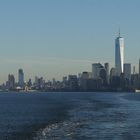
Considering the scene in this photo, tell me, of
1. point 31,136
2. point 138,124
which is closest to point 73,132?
point 31,136

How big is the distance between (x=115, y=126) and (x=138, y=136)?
12.8m

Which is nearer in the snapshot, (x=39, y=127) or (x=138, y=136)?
(x=138, y=136)

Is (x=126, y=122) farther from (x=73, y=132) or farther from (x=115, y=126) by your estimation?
(x=73, y=132)

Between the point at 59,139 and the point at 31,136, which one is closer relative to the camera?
the point at 59,139

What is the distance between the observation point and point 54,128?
7506 cm

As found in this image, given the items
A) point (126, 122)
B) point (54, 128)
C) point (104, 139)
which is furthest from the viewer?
point (126, 122)

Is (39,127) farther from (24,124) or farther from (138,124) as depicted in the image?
(138,124)

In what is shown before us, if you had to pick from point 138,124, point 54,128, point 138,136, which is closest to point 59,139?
point 138,136

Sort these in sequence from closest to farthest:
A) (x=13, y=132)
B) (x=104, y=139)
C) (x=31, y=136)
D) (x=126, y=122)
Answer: (x=104, y=139) → (x=31, y=136) → (x=13, y=132) → (x=126, y=122)

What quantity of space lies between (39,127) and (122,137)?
17.3 m

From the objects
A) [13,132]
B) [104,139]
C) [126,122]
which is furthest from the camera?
[126,122]

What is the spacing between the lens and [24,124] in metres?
83.0

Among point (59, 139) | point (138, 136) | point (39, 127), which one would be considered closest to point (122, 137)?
point (138, 136)

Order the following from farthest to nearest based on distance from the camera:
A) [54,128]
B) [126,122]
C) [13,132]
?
[126,122] < [54,128] < [13,132]
